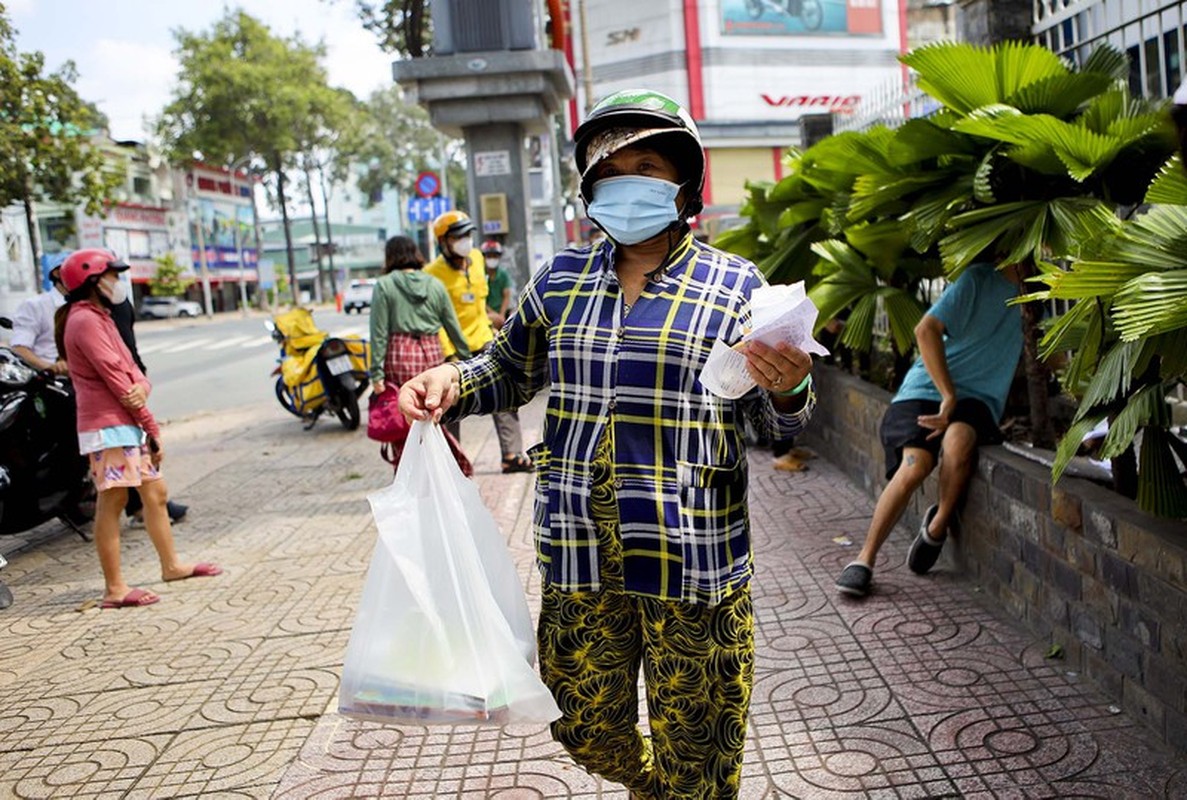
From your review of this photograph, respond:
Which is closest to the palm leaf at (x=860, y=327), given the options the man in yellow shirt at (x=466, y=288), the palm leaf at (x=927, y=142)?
the palm leaf at (x=927, y=142)

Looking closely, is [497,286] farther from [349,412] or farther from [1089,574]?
[1089,574]

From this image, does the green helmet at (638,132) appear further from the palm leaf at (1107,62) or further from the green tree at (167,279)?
the green tree at (167,279)

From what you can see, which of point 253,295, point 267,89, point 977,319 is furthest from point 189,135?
point 977,319

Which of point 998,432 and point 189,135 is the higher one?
point 189,135

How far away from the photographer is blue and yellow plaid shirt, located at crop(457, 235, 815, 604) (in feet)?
7.19

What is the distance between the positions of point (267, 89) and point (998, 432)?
138ft

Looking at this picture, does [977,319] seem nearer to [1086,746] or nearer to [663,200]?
[1086,746]

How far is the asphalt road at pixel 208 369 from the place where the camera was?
14.8 m

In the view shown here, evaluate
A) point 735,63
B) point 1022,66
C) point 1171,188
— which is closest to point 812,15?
point 735,63

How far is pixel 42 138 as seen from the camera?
12445mm

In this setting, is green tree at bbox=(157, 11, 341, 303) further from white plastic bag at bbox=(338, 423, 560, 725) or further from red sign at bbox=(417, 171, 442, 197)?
white plastic bag at bbox=(338, 423, 560, 725)

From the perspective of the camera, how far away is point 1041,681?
11.6 feet

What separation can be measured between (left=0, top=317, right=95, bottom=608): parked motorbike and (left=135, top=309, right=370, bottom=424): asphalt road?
461 centimetres

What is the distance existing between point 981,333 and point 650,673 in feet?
9.19
